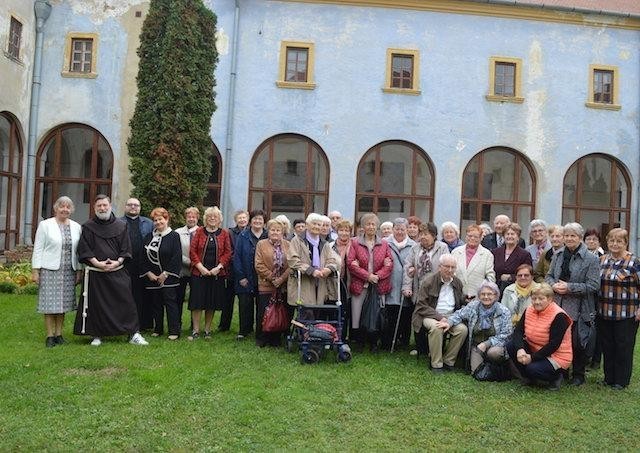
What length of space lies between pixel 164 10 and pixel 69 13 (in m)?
5.51

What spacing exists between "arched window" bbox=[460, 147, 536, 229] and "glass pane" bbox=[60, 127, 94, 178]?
1075 cm

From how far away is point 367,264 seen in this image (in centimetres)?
785

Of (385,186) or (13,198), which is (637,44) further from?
(13,198)

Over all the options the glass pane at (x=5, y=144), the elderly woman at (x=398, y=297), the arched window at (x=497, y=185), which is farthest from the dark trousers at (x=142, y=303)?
the arched window at (x=497, y=185)

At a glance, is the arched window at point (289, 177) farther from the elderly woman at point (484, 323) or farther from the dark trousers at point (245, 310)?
the elderly woman at point (484, 323)

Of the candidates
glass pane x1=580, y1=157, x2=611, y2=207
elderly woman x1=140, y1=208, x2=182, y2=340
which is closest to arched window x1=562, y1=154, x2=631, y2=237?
glass pane x1=580, y1=157, x2=611, y2=207

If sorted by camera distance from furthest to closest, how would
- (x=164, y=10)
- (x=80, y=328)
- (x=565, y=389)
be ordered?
(x=164, y=10) < (x=80, y=328) < (x=565, y=389)

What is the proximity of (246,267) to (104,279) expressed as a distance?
1784 millimetres

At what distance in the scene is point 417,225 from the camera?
8883 millimetres

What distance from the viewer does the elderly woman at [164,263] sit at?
8.15 meters

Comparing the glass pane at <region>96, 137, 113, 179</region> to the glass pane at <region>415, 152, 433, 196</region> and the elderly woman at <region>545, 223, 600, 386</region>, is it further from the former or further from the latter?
the elderly woman at <region>545, 223, 600, 386</region>

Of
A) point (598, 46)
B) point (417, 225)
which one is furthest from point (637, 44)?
point (417, 225)

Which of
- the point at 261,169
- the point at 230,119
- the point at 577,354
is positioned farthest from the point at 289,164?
the point at 577,354

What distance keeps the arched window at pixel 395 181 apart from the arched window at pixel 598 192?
422cm
